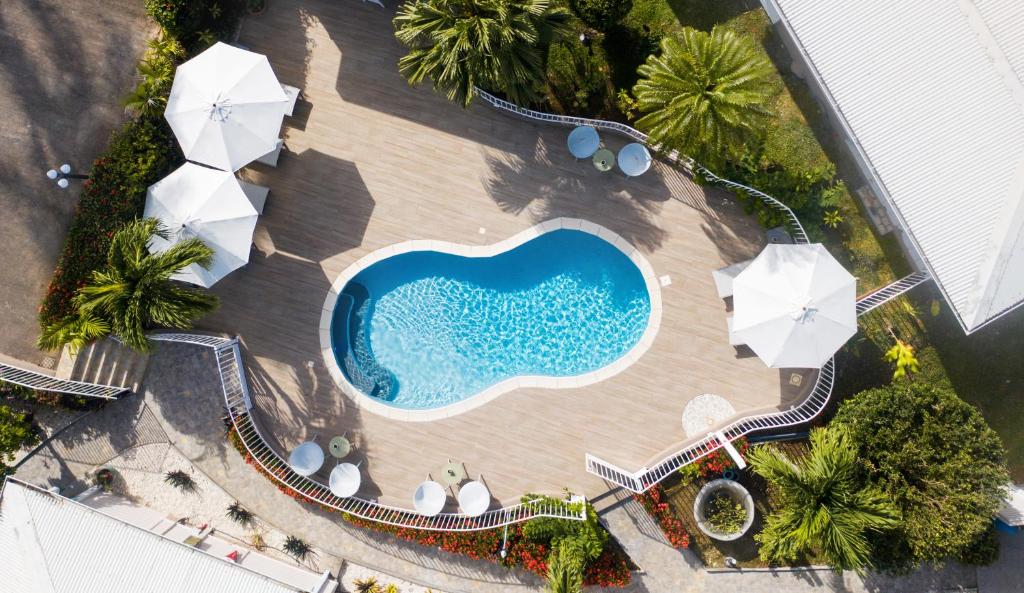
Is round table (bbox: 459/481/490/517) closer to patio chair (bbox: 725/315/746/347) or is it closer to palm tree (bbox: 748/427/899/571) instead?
palm tree (bbox: 748/427/899/571)

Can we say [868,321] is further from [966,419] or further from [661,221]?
[661,221]

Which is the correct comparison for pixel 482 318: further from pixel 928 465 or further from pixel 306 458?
pixel 928 465

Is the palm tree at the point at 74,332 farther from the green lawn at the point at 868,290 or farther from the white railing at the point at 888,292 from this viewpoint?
the white railing at the point at 888,292

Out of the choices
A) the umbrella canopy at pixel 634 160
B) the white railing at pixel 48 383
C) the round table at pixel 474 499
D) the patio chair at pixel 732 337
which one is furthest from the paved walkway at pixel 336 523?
the umbrella canopy at pixel 634 160

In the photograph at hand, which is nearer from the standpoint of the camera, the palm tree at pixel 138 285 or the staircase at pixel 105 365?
the palm tree at pixel 138 285

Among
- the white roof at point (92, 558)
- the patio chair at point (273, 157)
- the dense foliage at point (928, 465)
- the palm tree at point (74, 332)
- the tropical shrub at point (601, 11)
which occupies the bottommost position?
the white roof at point (92, 558)

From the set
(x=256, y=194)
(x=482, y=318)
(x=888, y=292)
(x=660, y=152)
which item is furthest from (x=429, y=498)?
(x=888, y=292)

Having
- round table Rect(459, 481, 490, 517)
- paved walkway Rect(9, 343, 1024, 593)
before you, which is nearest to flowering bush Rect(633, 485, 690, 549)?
paved walkway Rect(9, 343, 1024, 593)
